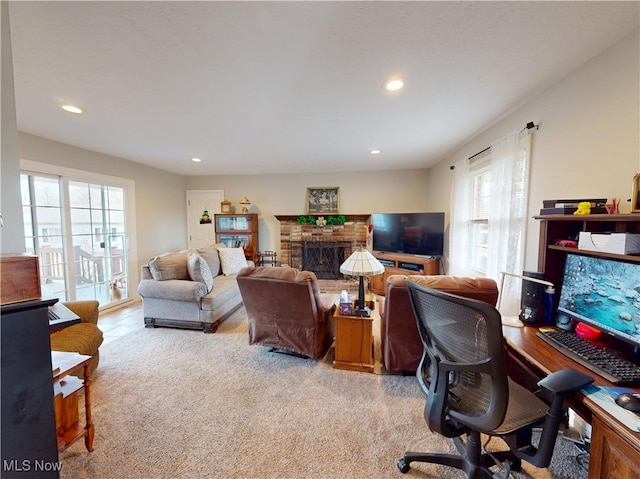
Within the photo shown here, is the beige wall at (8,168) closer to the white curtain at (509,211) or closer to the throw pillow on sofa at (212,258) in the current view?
the throw pillow on sofa at (212,258)

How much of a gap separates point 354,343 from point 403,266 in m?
2.54

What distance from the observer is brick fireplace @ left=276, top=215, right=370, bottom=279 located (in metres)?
5.20

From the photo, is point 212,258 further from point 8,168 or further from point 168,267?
point 8,168

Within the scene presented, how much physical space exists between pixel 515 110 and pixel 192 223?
6.01 m

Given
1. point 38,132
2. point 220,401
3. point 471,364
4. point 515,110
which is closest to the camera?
point 471,364

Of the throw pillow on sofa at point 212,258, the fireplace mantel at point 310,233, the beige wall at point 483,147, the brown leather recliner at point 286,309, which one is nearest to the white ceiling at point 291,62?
the beige wall at point 483,147

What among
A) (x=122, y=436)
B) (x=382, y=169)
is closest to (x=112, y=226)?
(x=122, y=436)

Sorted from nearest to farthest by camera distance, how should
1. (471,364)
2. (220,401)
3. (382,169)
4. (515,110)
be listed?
(471,364) < (220,401) < (515,110) < (382,169)

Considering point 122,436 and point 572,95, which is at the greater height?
point 572,95

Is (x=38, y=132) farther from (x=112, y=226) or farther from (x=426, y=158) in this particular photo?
(x=426, y=158)

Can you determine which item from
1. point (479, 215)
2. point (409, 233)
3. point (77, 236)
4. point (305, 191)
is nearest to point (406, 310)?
point (479, 215)

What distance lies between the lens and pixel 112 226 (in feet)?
13.0

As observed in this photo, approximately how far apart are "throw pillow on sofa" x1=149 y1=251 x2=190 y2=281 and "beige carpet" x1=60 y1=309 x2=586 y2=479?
921mm

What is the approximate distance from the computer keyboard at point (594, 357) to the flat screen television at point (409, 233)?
2.82 meters
